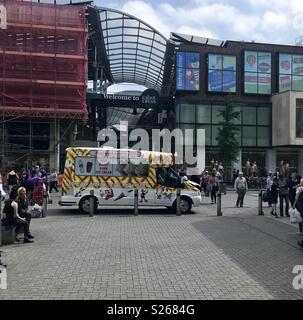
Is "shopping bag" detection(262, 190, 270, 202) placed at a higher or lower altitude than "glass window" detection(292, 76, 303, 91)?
lower

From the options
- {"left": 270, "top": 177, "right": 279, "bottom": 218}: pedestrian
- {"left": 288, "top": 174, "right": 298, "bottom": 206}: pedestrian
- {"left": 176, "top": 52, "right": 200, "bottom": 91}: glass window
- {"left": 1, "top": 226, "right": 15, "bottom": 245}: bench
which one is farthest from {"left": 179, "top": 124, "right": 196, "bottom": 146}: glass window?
{"left": 1, "top": 226, "right": 15, "bottom": 245}: bench

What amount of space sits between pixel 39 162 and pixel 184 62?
637 inches

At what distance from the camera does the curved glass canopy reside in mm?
40625

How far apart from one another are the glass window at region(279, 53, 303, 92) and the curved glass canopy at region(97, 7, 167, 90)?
38.1ft

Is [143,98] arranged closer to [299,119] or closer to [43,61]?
[43,61]

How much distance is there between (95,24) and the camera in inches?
1614

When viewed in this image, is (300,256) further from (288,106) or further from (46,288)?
(288,106)

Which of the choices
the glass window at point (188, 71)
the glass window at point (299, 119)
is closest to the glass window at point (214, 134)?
the glass window at point (188, 71)

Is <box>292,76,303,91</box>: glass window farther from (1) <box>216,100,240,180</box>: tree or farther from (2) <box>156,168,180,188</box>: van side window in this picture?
(2) <box>156,168,180,188</box>: van side window

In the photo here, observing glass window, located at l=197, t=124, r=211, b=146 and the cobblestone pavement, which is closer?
the cobblestone pavement

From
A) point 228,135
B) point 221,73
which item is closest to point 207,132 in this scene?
point 228,135

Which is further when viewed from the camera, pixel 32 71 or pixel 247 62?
pixel 247 62

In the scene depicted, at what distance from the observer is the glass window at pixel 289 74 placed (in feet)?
145
